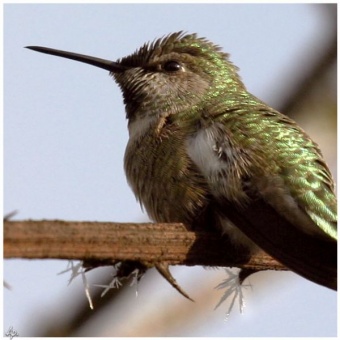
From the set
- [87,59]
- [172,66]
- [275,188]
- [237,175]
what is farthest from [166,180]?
[87,59]

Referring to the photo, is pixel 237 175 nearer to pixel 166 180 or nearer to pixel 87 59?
pixel 166 180

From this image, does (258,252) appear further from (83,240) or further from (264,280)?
(264,280)

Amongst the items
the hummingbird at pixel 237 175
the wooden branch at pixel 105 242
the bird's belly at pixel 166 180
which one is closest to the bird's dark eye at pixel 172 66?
the hummingbird at pixel 237 175

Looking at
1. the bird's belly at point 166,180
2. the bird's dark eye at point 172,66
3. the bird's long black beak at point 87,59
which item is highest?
the bird's long black beak at point 87,59

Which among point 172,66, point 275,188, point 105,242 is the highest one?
point 172,66

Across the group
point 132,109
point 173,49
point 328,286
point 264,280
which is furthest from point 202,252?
point 264,280

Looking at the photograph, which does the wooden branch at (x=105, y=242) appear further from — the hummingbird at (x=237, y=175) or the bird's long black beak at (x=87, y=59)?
the bird's long black beak at (x=87, y=59)

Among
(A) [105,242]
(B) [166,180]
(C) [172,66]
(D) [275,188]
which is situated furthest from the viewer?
(C) [172,66]
